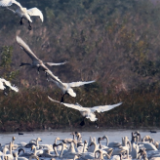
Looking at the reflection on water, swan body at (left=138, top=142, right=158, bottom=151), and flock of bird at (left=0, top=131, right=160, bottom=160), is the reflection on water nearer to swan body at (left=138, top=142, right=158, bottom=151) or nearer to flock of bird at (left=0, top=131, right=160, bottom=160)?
flock of bird at (left=0, top=131, right=160, bottom=160)

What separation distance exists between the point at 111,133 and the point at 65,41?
11.9 meters

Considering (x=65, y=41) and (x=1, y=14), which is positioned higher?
(x=1, y=14)

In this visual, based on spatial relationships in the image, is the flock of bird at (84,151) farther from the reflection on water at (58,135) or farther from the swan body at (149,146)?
the reflection on water at (58,135)

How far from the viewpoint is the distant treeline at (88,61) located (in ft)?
54.2

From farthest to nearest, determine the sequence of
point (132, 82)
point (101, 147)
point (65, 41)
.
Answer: point (65, 41) → point (132, 82) → point (101, 147)

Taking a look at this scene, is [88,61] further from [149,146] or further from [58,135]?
[149,146]

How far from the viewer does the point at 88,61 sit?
23969 mm

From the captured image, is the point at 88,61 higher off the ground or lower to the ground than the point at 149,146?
higher

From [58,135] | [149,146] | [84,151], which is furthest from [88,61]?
[84,151]

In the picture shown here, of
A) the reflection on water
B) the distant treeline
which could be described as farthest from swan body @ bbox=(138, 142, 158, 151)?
the distant treeline

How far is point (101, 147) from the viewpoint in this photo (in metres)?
13.4

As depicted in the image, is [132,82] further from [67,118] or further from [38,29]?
[38,29]

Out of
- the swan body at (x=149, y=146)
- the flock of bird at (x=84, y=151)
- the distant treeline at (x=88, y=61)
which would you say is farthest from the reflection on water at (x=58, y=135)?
the swan body at (x=149, y=146)

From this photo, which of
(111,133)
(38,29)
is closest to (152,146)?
(111,133)
